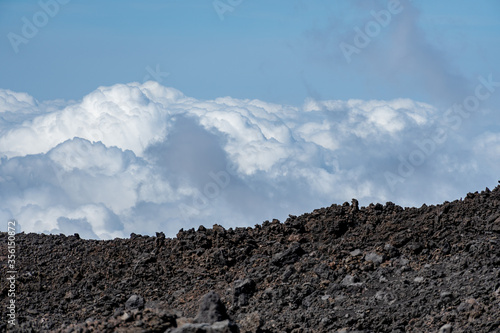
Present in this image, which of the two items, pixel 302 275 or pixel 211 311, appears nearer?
pixel 211 311

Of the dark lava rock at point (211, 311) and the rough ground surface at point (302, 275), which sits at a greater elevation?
the rough ground surface at point (302, 275)

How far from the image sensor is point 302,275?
17375 millimetres

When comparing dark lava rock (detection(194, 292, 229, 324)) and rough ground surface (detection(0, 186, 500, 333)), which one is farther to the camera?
rough ground surface (detection(0, 186, 500, 333))

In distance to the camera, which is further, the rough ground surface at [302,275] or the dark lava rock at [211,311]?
the rough ground surface at [302,275]

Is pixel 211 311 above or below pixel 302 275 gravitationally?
below

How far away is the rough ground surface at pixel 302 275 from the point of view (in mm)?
14922

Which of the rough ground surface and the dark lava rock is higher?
the rough ground surface

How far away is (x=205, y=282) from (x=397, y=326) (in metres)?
6.05

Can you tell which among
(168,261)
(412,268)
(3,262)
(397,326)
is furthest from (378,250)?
(3,262)

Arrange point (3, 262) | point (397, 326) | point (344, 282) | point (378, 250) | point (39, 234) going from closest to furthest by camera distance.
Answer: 1. point (397, 326)
2. point (344, 282)
3. point (378, 250)
4. point (3, 262)
5. point (39, 234)

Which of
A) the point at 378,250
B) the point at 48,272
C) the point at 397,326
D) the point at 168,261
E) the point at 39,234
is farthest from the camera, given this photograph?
the point at 39,234

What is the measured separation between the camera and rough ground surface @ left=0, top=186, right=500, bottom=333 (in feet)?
49.0

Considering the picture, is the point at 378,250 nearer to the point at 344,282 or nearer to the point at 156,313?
the point at 344,282

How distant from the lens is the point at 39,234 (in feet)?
84.0
